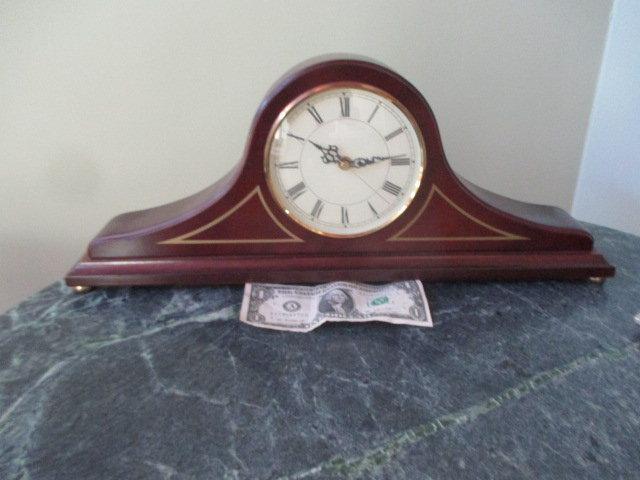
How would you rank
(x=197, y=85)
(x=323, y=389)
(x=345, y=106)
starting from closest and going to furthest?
(x=323, y=389), (x=345, y=106), (x=197, y=85)

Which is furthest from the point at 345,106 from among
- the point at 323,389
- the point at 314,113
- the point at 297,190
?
the point at 323,389

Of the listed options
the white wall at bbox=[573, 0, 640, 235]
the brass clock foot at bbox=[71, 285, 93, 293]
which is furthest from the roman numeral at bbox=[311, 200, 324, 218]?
the white wall at bbox=[573, 0, 640, 235]

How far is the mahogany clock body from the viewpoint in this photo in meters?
0.82

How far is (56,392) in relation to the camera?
66 centimetres

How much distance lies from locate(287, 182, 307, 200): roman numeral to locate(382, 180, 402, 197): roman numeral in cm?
13

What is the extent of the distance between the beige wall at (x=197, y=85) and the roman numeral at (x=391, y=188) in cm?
44

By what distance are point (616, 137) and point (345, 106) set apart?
842 millimetres

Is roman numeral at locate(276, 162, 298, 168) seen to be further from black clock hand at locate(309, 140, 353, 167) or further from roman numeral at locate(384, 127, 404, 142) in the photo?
roman numeral at locate(384, 127, 404, 142)

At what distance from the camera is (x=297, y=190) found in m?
0.81

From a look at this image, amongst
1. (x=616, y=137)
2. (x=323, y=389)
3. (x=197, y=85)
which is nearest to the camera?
(x=323, y=389)

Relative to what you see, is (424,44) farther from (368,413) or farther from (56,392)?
(56,392)

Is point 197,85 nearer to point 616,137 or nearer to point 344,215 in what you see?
point 344,215

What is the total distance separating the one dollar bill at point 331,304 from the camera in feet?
2.57

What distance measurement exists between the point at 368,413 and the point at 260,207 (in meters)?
0.36
